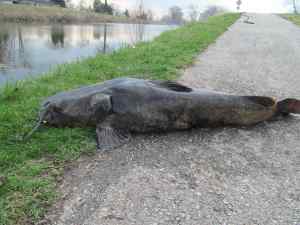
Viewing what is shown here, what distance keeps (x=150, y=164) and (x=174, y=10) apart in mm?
67889

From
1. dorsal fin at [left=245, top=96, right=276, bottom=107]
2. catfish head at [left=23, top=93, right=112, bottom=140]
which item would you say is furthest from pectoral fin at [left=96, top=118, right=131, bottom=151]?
dorsal fin at [left=245, top=96, right=276, bottom=107]

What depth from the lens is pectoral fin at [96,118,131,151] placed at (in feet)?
9.34

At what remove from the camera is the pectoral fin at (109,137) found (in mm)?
2848

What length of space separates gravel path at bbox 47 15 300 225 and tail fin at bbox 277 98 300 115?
12cm

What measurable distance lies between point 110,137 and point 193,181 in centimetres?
90

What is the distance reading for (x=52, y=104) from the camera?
3135 millimetres

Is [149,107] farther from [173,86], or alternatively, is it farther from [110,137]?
[110,137]

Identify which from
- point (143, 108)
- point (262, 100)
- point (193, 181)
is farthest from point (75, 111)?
point (262, 100)

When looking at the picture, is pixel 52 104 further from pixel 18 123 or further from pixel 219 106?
pixel 219 106

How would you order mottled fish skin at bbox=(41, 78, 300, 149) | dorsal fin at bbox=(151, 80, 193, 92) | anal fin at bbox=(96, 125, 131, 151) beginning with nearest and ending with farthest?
anal fin at bbox=(96, 125, 131, 151), mottled fish skin at bbox=(41, 78, 300, 149), dorsal fin at bbox=(151, 80, 193, 92)

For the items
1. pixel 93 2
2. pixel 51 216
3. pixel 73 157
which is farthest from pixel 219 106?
pixel 93 2

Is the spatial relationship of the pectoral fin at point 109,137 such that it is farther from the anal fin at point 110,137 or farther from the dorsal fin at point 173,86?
the dorsal fin at point 173,86

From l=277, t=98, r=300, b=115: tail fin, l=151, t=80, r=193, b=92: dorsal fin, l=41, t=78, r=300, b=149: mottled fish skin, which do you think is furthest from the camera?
l=277, t=98, r=300, b=115: tail fin

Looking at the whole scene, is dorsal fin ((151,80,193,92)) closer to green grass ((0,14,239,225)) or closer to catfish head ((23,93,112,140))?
catfish head ((23,93,112,140))
